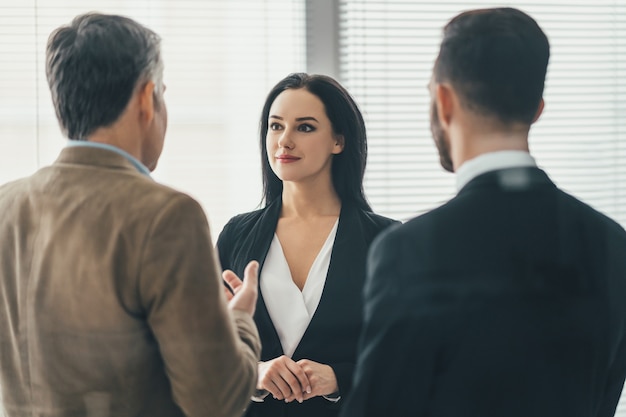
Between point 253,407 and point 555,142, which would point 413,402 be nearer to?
point 253,407

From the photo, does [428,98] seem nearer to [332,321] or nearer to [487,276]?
[332,321]

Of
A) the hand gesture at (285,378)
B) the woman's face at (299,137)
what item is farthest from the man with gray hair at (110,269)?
the woman's face at (299,137)

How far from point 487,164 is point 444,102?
0.09m

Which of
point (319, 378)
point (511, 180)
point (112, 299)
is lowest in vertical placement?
point (319, 378)

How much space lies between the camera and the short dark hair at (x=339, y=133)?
57.8 inches

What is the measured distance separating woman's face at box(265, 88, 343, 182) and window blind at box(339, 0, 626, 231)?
0.45 meters

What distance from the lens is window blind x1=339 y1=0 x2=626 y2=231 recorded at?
190 centimetres

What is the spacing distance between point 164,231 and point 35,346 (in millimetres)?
222

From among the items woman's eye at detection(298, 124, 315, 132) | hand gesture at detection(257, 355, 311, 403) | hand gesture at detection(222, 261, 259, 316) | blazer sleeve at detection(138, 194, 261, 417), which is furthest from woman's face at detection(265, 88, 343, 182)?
blazer sleeve at detection(138, 194, 261, 417)

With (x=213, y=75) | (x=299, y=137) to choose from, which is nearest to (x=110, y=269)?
(x=299, y=137)

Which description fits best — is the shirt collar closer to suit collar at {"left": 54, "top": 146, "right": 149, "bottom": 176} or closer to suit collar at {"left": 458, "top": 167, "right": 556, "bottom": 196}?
suit collar at {"left": 458, "top": 167, "right": 556, "bottom": 196}

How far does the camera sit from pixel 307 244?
4.72ft

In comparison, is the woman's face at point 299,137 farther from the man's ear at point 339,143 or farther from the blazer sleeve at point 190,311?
the blazer sleeve at point 190,311

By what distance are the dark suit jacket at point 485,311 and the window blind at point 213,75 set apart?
3.31ft
